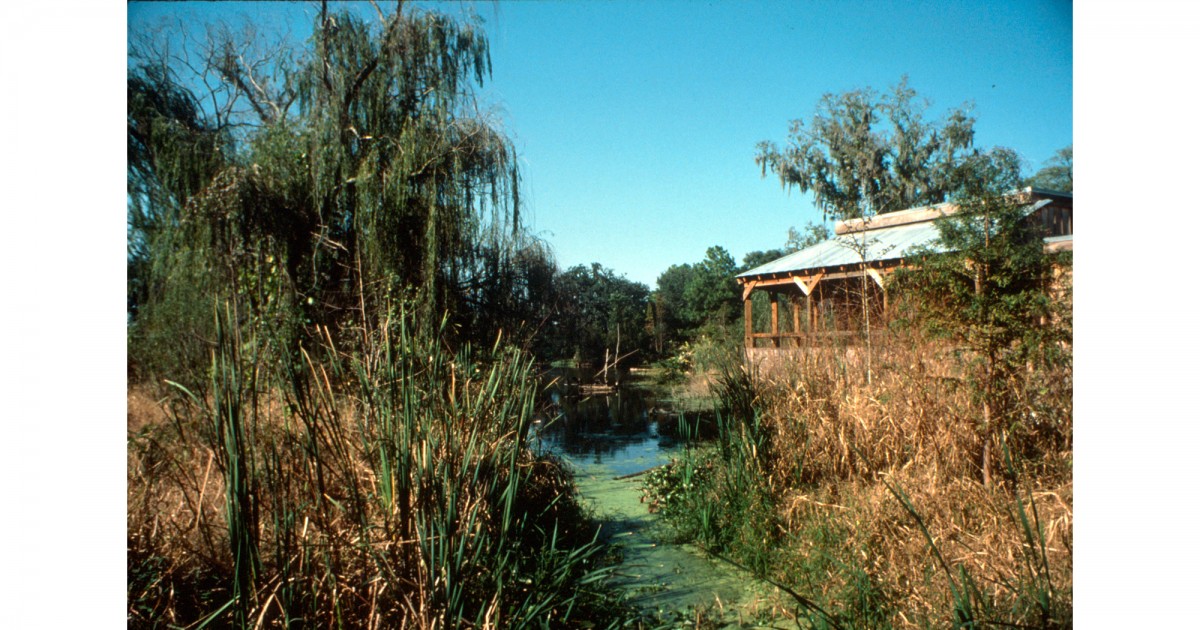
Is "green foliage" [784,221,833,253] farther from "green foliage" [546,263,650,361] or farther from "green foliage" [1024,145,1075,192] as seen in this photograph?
"green foliage" [1024,145,1075,192]

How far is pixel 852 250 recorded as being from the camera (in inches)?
202

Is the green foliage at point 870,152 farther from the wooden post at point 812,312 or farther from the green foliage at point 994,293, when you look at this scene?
the wooden post at point 812,312

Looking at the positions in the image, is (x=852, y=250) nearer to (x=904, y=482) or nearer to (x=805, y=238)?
(x=805, y=238)

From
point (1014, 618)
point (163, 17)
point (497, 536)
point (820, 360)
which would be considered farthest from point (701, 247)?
point (163, 17)

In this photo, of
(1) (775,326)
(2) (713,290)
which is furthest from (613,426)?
(1) (775,326)

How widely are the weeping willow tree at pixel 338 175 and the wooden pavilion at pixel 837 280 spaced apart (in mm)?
2261

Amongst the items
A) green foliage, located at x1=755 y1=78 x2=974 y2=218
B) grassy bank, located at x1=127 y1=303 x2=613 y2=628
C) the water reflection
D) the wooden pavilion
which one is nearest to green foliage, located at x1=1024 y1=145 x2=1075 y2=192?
green foliage, located at x1=755 y1=78 x2=974 y2=218

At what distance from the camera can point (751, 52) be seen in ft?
10.0

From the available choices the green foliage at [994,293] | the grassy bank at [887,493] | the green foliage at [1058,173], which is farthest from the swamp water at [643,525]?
the green foliage at [1058,173]
